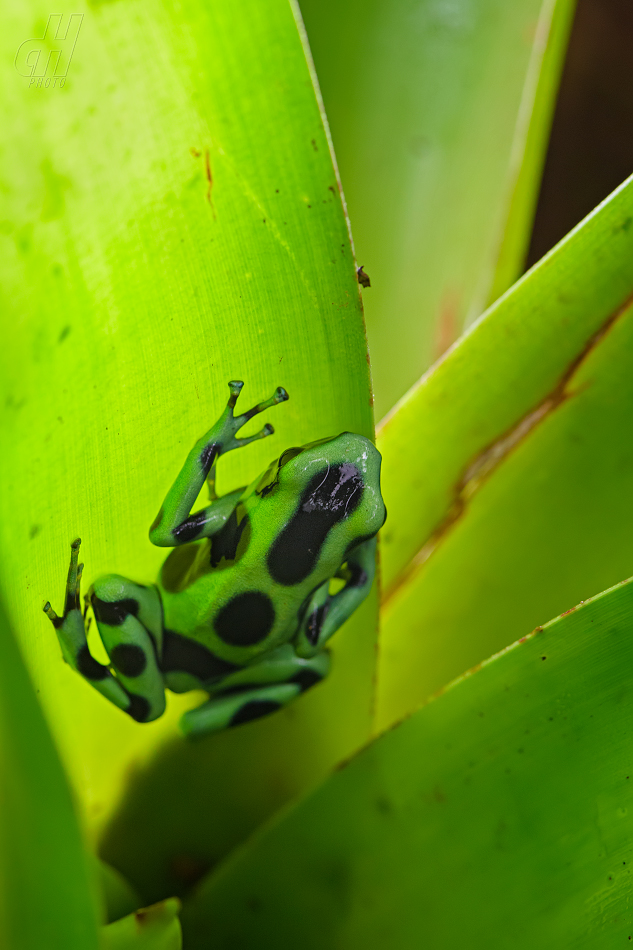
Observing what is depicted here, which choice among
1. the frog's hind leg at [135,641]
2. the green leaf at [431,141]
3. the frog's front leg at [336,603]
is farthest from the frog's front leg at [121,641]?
the green leaf at [431,141]

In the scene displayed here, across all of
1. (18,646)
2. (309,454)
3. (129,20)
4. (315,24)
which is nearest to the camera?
(18,646)

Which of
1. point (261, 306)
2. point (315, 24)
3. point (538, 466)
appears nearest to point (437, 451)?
point (538, 466)

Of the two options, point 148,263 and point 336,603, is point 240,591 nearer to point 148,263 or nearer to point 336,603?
point 336,603

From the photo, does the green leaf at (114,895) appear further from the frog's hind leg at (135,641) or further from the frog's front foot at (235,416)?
the frog's front foot at (235,416)

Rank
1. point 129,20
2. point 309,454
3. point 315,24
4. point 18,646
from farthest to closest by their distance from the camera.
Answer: point 315,24 → point 309,454 → point 129,20 → point 18,646

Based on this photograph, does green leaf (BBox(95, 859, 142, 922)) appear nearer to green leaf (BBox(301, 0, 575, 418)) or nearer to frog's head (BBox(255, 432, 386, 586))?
frog's head (BBox(255, 432, 386, 586))

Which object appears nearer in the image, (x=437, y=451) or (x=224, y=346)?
(x=224, y=346)

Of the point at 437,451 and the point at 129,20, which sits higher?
the point at 129,20

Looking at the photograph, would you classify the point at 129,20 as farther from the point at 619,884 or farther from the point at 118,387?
the point at 619,884
